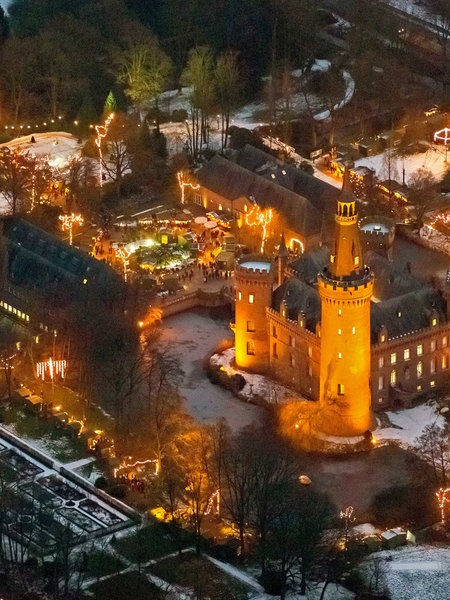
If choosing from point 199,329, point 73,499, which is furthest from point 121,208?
point 73,499

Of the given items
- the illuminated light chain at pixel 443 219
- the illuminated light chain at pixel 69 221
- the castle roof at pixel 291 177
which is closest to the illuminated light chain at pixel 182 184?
the castle roof at pixel 291 177

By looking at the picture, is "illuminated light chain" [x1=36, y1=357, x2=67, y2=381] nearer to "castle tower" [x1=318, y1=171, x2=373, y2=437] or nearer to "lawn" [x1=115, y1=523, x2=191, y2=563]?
"castle tower" [x1=318, y1=171, x2=373, y2=437]

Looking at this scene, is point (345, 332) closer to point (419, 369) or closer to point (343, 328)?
point (343, 328)

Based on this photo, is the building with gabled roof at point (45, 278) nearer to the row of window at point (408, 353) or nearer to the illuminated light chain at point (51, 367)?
the illuminated light chain at point (51, 367)

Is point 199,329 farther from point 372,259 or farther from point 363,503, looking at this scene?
point 363,503

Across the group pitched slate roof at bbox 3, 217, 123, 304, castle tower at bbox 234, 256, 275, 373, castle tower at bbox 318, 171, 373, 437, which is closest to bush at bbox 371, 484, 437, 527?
castle tower at bbox 318, 171, 373, 437

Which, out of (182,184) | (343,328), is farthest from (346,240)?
(182,184)
